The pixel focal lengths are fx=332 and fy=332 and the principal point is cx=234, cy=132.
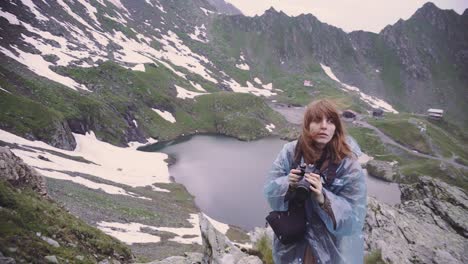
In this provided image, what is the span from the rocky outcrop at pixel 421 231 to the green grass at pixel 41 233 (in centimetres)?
1113

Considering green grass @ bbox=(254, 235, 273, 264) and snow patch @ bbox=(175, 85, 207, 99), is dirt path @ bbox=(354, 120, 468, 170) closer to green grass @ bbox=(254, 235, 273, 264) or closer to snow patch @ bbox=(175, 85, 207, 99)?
snow patch @ bbox=(175, 85, 207, 99)

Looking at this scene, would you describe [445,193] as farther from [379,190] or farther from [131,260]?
[379,190]

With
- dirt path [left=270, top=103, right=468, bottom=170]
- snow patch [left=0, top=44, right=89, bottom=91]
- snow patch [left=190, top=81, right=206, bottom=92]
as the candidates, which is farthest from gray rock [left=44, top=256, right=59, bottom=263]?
snow patch [left=190, top=81, right=206, bottom=92]

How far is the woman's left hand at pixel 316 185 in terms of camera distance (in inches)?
192

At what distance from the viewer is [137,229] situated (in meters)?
31.0

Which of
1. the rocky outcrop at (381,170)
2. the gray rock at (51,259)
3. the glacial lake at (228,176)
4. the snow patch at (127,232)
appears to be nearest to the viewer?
the gray rock at (51,259)

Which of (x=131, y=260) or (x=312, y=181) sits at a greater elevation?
(x=312, y=181)

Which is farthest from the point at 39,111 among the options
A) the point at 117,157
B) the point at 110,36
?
the point at 110,36

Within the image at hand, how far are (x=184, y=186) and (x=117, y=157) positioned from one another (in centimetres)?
1617

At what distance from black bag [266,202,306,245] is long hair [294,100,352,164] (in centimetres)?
85

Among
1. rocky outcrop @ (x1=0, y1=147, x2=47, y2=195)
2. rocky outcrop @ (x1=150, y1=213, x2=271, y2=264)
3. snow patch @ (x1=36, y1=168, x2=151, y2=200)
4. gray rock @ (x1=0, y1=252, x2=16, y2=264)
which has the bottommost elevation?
snow patch @ (x1=36, y1=168, x2=151, y2=200)

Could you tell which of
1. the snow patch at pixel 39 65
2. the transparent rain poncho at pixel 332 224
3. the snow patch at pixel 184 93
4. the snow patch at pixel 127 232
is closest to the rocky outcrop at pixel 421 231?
the transparent rain poncho at pixel 332 224

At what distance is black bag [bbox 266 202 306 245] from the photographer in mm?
5105

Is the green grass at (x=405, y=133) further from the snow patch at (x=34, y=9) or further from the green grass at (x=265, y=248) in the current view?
the snow patch at (x=34, y=9)
